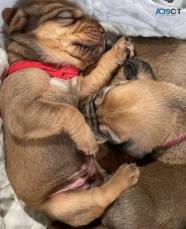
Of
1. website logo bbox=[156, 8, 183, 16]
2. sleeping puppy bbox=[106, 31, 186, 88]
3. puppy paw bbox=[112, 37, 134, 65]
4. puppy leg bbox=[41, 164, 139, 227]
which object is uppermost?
website logo bbox=[156, 8, 183, 16]

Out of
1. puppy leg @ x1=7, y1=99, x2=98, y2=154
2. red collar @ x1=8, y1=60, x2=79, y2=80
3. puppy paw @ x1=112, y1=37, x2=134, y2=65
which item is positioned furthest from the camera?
puppy paw @ x1=112, y1=37, x2=134, y2=65

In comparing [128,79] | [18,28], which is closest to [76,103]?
[128,79]

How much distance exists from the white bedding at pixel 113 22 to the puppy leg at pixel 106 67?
275mm

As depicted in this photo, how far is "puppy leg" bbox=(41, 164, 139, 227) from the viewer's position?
12.6 ft

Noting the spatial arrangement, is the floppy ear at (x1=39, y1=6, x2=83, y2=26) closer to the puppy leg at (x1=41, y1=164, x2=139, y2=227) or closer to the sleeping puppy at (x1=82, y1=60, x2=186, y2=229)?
the sleeping puppy at (x1=82, y1=60, x2=186, y2=229)

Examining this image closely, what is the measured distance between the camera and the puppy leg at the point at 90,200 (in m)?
3.83

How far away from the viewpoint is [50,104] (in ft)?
11.9

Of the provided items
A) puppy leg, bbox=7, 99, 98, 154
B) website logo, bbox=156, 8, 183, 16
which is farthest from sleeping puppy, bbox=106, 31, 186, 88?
puppy leg, bbox=7, 99, 98, 154

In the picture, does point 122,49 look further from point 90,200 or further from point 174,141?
point 90,200

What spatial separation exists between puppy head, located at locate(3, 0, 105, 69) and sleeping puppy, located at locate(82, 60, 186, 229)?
39cm

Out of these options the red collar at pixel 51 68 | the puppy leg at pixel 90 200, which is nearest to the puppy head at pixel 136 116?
the puppy leg at pixel 90 200

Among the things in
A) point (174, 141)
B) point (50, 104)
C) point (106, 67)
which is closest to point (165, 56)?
point (106, 67)

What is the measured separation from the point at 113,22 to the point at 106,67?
0.49 m

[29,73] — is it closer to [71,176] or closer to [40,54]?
[40,54]
